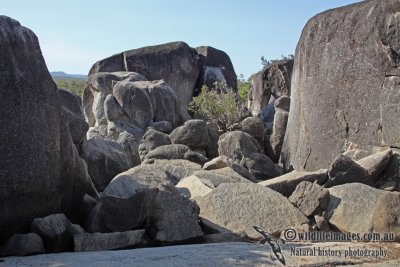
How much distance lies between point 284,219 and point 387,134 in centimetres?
355

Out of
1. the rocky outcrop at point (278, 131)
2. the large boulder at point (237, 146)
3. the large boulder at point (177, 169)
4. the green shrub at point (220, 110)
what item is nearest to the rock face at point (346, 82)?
the large boulder at point (237, 146)

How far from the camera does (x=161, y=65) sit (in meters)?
26.1

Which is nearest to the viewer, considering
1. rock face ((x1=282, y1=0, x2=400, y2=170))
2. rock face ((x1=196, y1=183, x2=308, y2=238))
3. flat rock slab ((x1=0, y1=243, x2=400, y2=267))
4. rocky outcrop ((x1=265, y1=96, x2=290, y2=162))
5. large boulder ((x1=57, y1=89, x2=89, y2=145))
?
flat rock slab ((x1=0, y1=243, x2=400, y2=267))

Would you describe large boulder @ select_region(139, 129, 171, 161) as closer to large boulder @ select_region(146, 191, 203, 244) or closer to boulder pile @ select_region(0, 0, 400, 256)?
boulder pile @ select_region(0, 0, 400, 256)

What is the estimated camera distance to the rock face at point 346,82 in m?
10.2

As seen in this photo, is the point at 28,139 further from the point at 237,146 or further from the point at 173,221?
the point at 237,146

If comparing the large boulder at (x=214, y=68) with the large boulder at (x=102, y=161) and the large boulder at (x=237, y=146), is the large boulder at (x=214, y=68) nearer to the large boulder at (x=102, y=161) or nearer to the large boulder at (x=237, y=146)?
the large boulder at (x=237, y=146)

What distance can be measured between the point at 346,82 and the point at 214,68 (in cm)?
1718

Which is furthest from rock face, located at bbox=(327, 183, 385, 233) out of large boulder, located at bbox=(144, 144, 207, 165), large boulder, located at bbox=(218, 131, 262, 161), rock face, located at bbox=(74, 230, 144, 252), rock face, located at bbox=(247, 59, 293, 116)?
rock face, located at bbox=(247, 59, 293, 116)

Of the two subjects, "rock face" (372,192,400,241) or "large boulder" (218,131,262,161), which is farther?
"large boulder" (218,131,262,161)

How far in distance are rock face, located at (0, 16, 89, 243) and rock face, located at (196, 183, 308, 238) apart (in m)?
1.89

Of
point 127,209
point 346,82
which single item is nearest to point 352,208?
point 127,209

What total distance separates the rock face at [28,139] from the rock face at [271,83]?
1389 cm

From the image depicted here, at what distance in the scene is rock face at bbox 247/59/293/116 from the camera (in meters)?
20.9
